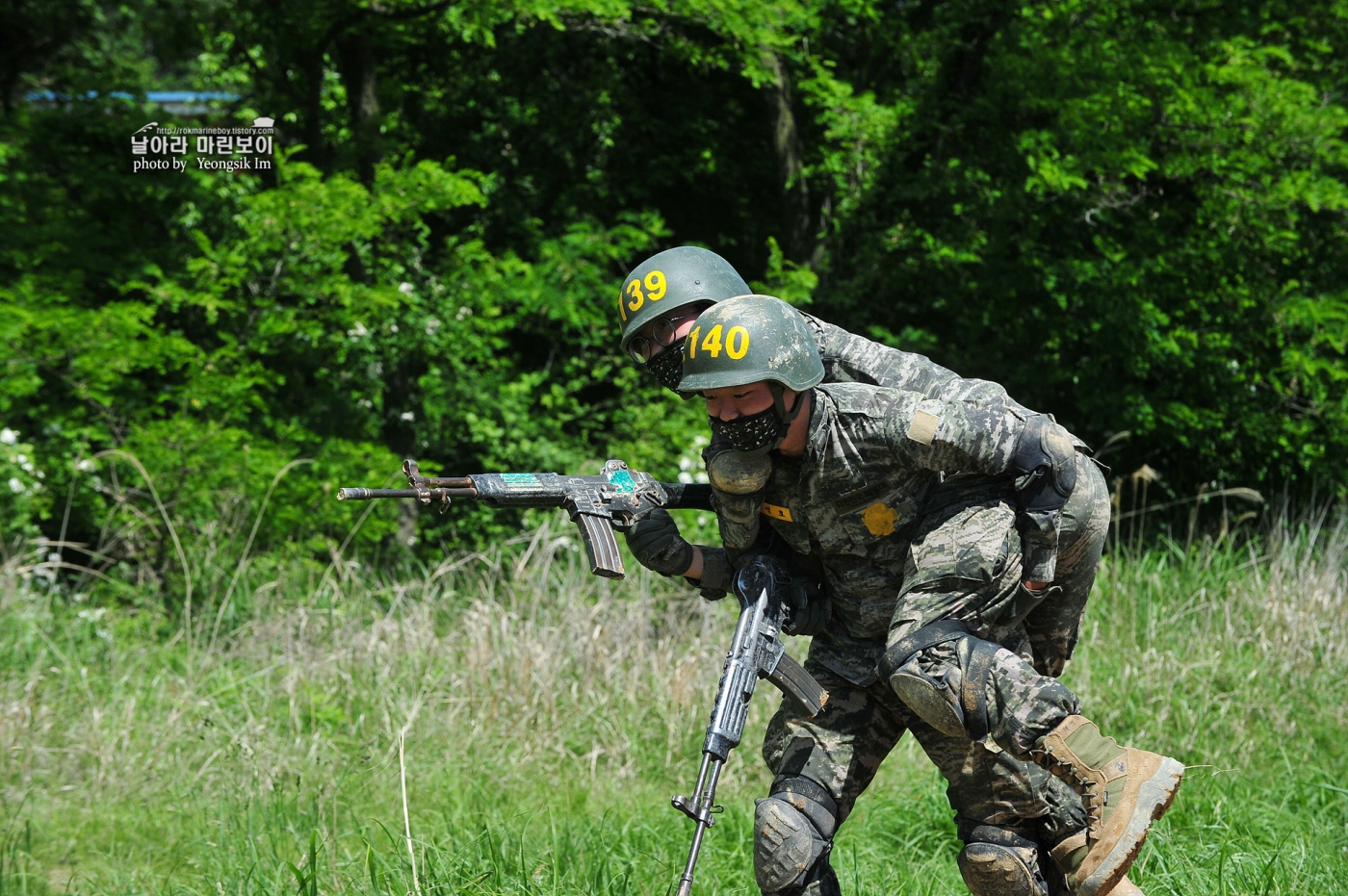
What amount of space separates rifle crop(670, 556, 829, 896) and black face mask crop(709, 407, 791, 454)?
15.4 inches

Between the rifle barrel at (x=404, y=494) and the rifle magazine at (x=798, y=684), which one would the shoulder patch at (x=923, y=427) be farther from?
the rifle barrel at (x=404, y=494)

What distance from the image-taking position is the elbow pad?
9.94 feet

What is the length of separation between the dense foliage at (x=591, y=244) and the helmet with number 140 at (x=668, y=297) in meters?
3.92

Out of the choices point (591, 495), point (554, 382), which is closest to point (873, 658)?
point (591, 495)

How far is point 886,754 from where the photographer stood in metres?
3.31

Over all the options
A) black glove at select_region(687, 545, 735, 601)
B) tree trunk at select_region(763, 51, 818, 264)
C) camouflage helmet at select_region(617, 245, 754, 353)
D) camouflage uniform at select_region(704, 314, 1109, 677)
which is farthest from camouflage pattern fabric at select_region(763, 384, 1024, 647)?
tree trunk at select_region(763, 51, 818, 264)

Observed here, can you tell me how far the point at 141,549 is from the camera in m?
7.41

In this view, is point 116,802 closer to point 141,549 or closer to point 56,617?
point 56,617

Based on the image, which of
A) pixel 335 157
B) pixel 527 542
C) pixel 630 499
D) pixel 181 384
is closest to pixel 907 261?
pixel 527 542

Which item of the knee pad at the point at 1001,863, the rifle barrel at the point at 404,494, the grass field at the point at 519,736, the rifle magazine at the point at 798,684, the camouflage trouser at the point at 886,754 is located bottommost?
the grass field at the point at 519,736

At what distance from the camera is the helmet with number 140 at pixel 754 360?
297cm

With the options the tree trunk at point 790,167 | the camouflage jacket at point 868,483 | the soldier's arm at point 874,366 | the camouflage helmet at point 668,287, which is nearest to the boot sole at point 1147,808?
the camouflage jacket at point 868,483

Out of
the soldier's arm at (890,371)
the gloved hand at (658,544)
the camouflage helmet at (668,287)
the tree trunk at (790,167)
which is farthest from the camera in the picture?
the tree trunk at (790,167)

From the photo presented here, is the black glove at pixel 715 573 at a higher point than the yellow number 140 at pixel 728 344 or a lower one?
lower
